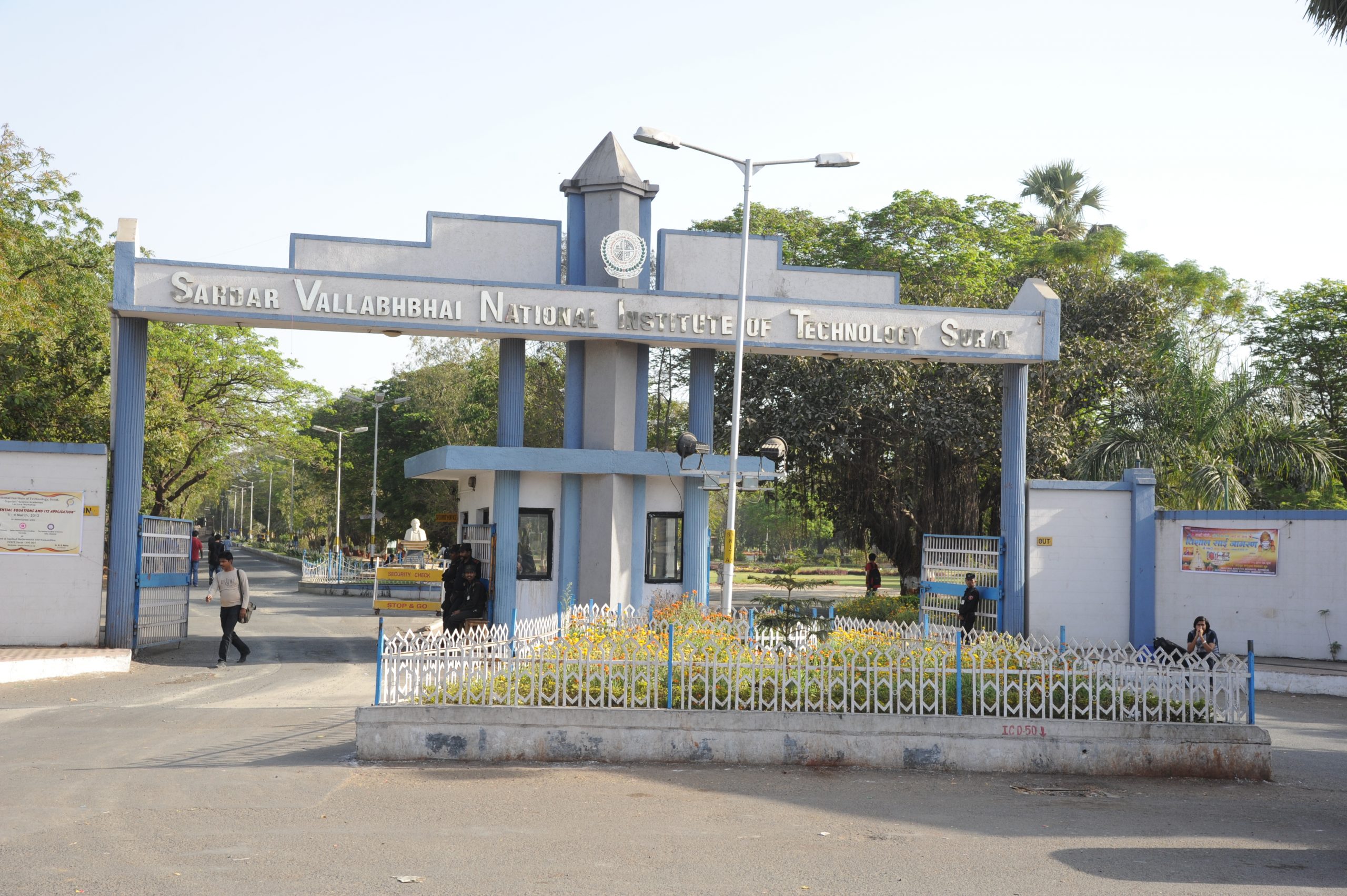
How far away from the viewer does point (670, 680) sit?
34.0 ft

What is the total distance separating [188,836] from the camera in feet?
24.6

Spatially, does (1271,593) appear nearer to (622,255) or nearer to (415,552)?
(622,255)

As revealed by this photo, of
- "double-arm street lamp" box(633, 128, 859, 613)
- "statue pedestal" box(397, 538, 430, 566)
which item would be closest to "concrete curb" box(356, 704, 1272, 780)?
"double-arm street lamp" box(633, 128, 859, 613)

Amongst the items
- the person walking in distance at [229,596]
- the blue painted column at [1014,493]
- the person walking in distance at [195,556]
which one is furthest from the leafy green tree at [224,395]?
the blue painted column at [1014,493]

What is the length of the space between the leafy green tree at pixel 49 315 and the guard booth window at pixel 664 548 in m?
13.8

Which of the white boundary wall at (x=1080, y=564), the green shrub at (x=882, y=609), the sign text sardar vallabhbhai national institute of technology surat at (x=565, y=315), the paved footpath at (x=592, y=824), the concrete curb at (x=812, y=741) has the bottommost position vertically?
the paved footpath at (x=592, y=824)

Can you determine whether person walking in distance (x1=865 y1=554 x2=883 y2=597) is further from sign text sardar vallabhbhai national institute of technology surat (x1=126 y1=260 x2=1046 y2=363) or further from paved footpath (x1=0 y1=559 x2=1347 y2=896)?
paved footpath (x1=0 y1=559 x2=1347 y2=896)

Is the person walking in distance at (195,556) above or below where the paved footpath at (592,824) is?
above

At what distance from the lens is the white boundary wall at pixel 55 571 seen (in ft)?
52.7

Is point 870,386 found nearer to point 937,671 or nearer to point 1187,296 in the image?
point 1187,296

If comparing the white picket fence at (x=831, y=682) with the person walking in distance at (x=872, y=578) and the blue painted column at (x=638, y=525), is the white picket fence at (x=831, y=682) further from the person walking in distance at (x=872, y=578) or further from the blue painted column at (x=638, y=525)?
the person walking in distance at (x=872, y=578)

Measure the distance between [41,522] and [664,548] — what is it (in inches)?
367

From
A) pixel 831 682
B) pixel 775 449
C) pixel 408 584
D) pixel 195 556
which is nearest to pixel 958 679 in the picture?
pixel 831 682

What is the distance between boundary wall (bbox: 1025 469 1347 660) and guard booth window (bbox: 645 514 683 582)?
5.73 m
